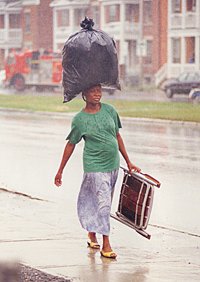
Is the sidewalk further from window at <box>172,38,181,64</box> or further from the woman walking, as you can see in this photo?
window at <box>172,38,181,64</box>

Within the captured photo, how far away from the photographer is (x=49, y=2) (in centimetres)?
6388

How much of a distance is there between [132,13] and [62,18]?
404 inches

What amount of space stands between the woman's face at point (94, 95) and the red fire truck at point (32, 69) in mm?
37871

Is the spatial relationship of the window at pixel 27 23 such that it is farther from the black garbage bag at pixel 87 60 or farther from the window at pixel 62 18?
the black garbage bag at pixel 87 60

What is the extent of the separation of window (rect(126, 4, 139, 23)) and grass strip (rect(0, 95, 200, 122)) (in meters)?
21.4

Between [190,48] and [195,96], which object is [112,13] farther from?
[195,96]

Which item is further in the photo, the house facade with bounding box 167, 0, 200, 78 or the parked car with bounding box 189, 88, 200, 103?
the house facade with bounding box 167, 0, 200, 78

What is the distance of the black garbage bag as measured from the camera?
5.80 metres

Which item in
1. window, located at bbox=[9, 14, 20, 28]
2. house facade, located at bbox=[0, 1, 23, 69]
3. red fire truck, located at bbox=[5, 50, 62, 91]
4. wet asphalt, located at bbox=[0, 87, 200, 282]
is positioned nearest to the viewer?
wet asphalt, located at bbox=[0, 87, 200, 282]

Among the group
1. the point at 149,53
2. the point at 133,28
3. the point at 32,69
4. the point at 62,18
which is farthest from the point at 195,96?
the point at 62,18

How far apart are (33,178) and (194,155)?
164 inches

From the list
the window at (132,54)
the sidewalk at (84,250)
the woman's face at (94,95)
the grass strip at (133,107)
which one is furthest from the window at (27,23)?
the woman's face at (94,95)

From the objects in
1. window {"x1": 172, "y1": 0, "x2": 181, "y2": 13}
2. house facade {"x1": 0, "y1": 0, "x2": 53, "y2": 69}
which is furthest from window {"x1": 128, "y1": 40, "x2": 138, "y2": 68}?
house facade {"x1": 0, "y1": 0, "x2": 53, "y2": 69}

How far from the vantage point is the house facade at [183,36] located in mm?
44750
